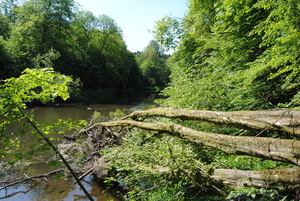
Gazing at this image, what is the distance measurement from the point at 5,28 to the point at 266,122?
112ft

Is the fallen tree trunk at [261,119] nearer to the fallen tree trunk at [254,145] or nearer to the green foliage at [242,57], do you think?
→ the fallen tree trunk at [254,145]

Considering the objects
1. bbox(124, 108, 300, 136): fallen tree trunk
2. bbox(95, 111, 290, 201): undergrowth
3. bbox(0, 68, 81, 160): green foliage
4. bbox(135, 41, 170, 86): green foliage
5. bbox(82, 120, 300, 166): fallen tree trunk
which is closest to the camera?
bbox(0, 68, 81, 160): green foliage

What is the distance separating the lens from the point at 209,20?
37.7 ft

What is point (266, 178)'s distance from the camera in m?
2.53

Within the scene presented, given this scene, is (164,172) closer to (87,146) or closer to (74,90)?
(87,146)

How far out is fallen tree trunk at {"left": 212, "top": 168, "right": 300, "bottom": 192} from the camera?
2332mm

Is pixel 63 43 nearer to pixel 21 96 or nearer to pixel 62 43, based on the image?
pixel 62 43

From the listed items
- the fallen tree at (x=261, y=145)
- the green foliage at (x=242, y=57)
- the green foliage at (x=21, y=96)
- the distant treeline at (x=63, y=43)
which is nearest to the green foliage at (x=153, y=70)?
the distant treeline at (x=63, y=43)

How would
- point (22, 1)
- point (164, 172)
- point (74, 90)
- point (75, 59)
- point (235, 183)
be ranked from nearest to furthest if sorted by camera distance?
1. point (235, 183)
2. point (164, 172)
3. point (74, 90)
4. point (22, 1)
5. point (75, 59)

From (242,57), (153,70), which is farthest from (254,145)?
(153,70)

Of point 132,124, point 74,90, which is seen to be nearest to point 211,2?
A: point 132,124

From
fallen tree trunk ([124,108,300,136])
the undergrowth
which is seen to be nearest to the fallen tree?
fallen tree trunk ([124,108,300,136])

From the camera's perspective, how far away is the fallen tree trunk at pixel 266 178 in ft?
7.65

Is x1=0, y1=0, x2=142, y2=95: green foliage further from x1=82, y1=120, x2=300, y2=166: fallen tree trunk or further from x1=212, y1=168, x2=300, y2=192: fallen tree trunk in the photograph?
x1=212, y1=168, x2=300, y2=192: fallen tree trunk
